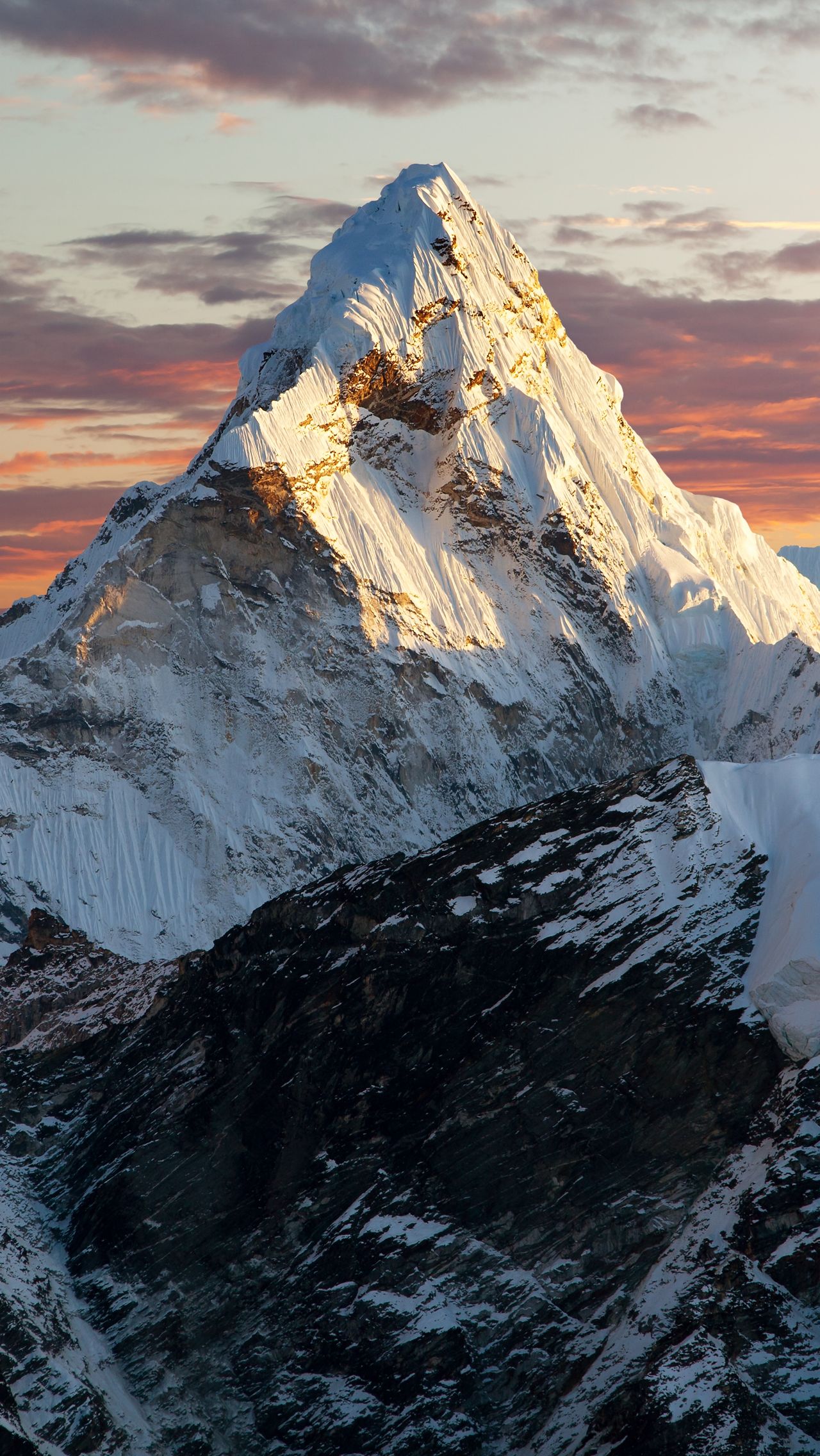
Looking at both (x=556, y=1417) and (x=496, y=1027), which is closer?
(x=556, y=1417)

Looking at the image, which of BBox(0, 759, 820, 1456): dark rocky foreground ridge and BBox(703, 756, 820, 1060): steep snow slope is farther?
BBox(703, 756, 820, 1060): steep snow slope

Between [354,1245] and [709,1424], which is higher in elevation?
[354,1245]

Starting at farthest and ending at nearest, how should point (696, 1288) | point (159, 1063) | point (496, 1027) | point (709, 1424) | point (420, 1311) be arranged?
point (159, 1063)
point (496, 1027)
point (420, 1311)
point (696, 1288)
point (709, 1424)

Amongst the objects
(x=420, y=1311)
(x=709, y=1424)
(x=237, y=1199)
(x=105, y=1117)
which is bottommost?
(x=709, y=1424)

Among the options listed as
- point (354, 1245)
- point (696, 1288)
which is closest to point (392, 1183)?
point (354, 1245)

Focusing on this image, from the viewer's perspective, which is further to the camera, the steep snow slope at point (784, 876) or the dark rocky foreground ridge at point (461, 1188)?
the steep snow slope at point (784, 876)

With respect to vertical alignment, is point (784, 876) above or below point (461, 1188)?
above

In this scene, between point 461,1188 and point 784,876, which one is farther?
point 784,876

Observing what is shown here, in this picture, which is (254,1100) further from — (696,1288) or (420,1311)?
(696,1288)
